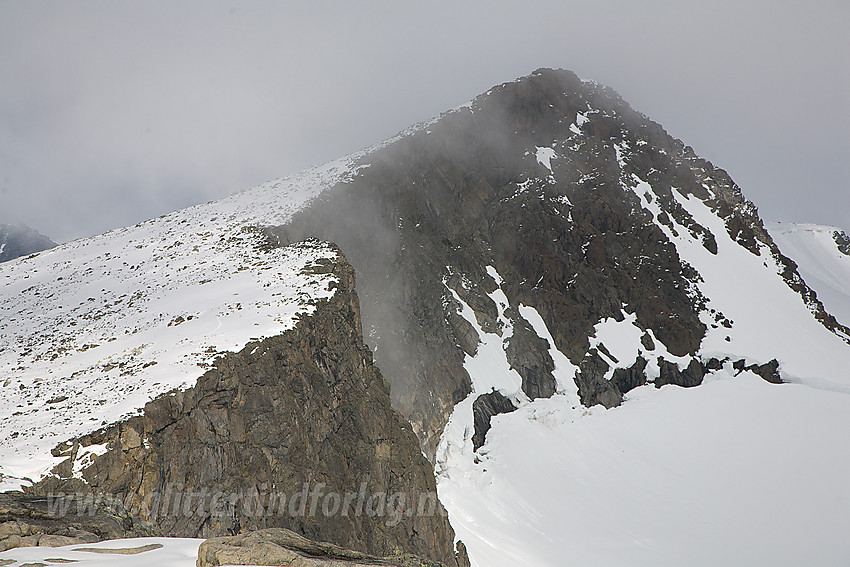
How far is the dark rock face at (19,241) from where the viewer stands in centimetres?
17562

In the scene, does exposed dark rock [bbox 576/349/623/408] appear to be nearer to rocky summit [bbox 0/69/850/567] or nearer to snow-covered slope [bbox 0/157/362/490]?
rocky summit [bbox 0/69/850/567]

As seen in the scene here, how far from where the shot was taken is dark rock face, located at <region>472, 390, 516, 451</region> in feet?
122

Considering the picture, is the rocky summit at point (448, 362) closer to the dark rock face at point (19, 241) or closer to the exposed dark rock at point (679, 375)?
the exposed dark rock at point (679, 375)

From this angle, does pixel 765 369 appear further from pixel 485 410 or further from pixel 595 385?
pixel 485 410

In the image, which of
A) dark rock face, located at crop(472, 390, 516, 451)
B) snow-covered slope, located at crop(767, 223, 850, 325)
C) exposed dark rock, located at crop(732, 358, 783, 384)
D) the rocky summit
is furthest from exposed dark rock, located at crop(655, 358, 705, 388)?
snow-covered slope, located at crop(767, 223, 850, 325)

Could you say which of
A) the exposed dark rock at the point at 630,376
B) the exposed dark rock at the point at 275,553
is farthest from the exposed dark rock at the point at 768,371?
the exposed dark rock at the point at 275,553

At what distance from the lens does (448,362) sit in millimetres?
38469

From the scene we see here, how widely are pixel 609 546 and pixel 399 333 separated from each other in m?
19.4

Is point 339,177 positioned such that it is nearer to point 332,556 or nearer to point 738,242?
point 332,556

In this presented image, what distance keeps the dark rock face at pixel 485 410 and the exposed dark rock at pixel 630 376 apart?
1119 cm

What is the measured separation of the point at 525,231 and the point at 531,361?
13635 millimetres

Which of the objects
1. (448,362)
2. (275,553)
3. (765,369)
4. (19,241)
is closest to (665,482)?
(448,362)

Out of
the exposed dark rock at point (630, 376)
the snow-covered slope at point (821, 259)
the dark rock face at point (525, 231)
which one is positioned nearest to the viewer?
the dark rock face at point (525, 231)

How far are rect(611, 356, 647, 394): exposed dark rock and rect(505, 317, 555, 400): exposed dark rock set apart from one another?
21.0 ft
